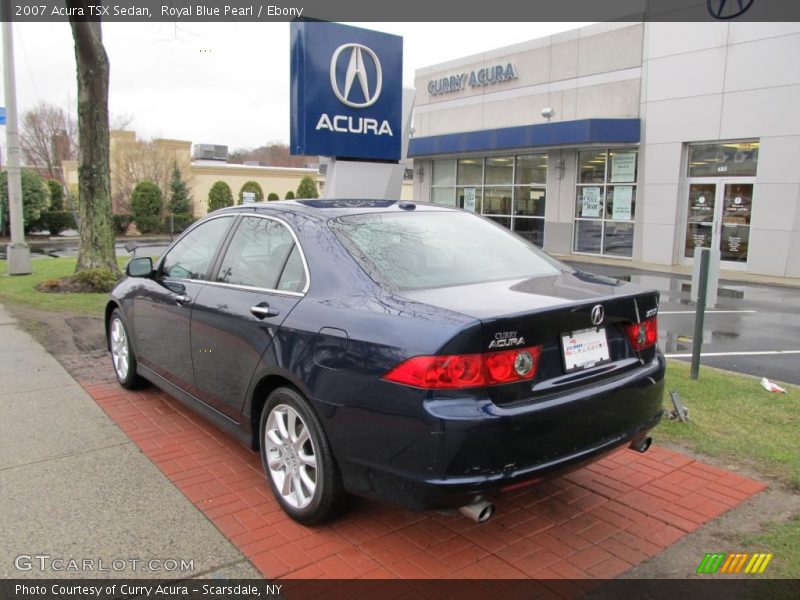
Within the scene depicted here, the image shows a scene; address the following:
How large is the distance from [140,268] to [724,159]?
1572cm

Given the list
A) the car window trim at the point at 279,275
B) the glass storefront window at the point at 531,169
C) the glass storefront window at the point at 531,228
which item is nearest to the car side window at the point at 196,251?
the car window trim at the point at 279,275

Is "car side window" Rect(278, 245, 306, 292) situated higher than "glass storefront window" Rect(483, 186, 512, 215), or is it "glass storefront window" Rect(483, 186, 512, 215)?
"glass storefront window" Rect(483, 186, 512, 215)

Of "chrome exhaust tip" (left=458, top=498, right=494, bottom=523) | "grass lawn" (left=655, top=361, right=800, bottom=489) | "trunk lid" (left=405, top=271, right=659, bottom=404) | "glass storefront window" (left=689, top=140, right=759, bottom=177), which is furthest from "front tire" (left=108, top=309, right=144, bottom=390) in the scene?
"glass storefront window" (left=689, top=140, right=759, bottom=177)

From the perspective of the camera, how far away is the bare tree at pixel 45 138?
45344mm

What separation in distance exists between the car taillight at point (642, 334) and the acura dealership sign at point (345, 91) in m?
5.12

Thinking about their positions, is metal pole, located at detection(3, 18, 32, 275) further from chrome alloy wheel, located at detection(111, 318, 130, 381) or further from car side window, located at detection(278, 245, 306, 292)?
car side window, located at detection(278, 245, 306, 292)

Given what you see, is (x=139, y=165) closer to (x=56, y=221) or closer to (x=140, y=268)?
(x=56, y=221)

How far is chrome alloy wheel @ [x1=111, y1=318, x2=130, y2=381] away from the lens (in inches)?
216

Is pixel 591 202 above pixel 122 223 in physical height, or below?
above

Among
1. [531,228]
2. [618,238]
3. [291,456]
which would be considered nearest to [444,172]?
[531,228]

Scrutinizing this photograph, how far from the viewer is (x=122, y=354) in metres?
5.59

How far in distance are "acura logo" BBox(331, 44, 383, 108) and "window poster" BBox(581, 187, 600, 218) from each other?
1306 centimetres

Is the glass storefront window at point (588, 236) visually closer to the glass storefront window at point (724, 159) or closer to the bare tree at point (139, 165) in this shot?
the glass storefront window at point (724, 159)

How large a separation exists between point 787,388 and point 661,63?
14.0 m
